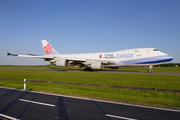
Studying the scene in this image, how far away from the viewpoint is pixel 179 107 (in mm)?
7750

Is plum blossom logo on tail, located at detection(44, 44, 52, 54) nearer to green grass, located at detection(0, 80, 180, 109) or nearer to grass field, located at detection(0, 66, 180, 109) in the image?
grass field, located at detection(0, 66, 180, 109)

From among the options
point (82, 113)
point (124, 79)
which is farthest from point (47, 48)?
point (82, 113)

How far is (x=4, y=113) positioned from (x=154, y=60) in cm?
2895

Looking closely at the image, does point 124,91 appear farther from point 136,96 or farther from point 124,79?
point 124,79

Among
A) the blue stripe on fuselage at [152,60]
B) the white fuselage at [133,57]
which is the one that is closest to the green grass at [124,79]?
the blue stripe on fuselage at [152,60]

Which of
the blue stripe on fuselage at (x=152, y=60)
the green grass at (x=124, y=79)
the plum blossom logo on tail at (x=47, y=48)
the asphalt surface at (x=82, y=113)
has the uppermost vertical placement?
the plum blossom logo on tail at (x=47, y=48)

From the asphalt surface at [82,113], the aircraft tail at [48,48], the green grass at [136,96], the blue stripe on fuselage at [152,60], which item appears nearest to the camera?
the asphalt surface at [82,113]

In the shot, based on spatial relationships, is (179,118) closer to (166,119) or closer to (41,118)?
(166,119)

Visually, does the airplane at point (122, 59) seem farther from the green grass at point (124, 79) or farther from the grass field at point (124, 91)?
the grass field at point (124, 91)

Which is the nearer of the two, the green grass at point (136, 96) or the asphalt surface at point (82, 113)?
the asphalt surface at point (82, 113)

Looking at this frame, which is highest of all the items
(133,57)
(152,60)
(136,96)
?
(133,57)

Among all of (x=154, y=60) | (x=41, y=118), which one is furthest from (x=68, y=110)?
(x=154, y=60)

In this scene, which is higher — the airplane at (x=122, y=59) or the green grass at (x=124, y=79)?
the airplane at (x=122, y=59)

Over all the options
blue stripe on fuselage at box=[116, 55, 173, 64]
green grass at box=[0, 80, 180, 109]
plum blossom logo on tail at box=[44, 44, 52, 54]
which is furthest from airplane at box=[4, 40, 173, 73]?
green grass at box=[0, 80, 180, 109]
